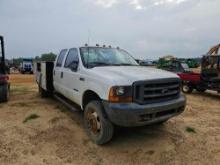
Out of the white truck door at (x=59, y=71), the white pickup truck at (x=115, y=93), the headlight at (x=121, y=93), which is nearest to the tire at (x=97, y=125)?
the white pickup truck at (x=115, y=93)

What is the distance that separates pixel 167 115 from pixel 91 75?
1668 millimetres

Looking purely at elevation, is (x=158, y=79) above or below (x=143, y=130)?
above

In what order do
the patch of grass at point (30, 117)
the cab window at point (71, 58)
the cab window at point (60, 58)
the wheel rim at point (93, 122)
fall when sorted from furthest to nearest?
the cab window at point (60, 58) → the patch of grass at point (30, 117) → the cab window at point (71, 58) → the wheel rim at point (93, 122)

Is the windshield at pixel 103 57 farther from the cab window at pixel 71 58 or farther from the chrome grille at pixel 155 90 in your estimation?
the chrome grille at pixel 155 90

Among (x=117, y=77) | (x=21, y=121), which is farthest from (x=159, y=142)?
(x=21, y=121)

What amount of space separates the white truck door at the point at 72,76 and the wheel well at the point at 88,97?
0.64 ft

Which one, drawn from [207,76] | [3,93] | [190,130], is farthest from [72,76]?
[207,76]

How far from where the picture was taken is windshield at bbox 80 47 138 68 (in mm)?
5117

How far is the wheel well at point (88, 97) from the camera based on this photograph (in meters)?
4.62

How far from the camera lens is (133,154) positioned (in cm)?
417

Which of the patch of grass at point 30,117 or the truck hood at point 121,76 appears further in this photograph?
the patch of grass at point 30,117

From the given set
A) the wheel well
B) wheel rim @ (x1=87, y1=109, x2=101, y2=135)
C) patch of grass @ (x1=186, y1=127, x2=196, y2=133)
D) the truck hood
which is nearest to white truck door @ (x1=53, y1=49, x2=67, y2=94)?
the wheel well

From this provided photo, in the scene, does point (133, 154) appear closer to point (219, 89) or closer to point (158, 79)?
point (158, 79)

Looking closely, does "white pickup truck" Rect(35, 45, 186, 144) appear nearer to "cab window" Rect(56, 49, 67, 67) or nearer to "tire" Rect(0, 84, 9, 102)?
"cab window" Rect(56, 49, 67, 67)
